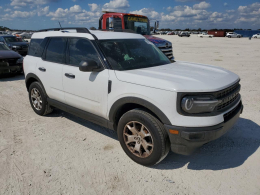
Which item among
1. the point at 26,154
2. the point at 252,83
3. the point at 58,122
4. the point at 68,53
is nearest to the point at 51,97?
the point at 58,122

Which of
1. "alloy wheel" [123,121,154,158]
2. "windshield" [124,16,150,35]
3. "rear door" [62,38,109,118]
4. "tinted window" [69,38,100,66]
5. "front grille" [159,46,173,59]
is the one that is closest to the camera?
"alloy wheel" [123,121,154,158]

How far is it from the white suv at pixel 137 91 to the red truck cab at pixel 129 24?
6.02 metres

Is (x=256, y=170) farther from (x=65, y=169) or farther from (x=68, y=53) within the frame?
(x=68, y=53)

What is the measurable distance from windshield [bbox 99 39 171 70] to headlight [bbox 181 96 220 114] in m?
1.15

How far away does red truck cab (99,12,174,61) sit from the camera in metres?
10.0

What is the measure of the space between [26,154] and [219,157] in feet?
9.96

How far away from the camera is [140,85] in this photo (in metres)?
2.88

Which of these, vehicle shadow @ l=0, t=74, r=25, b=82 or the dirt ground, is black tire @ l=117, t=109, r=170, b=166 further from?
vehicle shadow @ l=0, t=74, r=25, b=82

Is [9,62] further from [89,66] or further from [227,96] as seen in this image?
[227,96]

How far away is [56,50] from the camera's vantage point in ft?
13.9

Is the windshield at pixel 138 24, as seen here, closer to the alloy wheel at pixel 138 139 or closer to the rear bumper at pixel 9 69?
the rear bumper at pixel 9 69

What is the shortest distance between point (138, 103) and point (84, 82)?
1.13 metres

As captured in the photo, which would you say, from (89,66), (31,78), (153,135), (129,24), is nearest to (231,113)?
(153,135)

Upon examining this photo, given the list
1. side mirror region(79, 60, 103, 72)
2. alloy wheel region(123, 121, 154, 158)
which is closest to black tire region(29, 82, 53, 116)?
side mirror region(79, 60, 103, 72)
